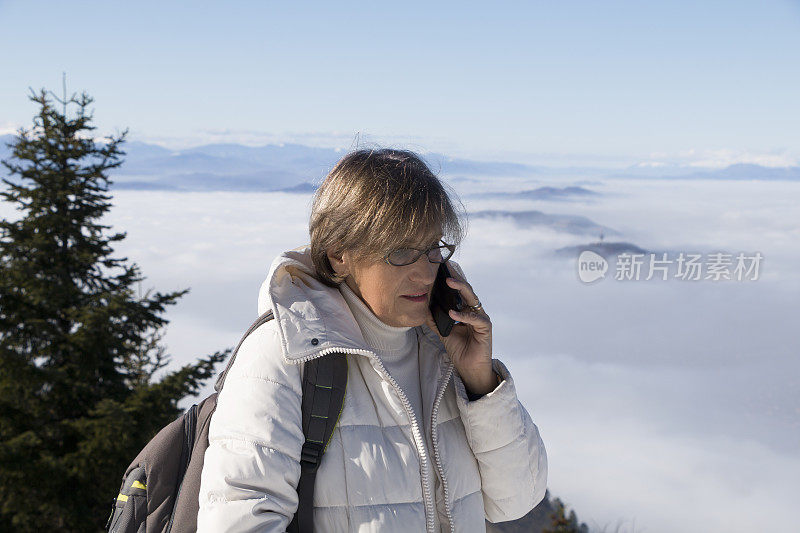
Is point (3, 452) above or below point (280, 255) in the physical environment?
below

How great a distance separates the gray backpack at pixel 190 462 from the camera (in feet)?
5.49

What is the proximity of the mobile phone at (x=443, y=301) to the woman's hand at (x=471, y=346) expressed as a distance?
3 cm

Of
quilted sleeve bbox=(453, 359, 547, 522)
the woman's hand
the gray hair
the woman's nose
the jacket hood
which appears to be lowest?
quilted sleeve bbox=(453, 359, 547, 522)

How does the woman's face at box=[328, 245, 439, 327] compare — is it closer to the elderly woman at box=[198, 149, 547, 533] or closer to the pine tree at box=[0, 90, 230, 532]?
the elderly woman at box=[198, 149, 547, 533]

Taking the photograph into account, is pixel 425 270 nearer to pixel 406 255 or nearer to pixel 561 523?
pixel 406 255

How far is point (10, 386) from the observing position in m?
14.5

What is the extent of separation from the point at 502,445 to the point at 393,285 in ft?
1.89

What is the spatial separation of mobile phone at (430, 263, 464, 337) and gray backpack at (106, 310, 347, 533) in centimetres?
40

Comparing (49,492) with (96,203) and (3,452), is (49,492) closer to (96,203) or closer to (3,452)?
(3,452)

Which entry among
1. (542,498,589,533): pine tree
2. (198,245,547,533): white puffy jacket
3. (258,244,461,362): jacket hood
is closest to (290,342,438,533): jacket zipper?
(198,245,547,533): white puffy jacket

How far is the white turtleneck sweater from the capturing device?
197cm

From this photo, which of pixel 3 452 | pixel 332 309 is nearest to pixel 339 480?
pixel 332 309

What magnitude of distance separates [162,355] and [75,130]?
5.69 metres

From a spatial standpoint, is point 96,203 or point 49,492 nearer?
point 49,492
